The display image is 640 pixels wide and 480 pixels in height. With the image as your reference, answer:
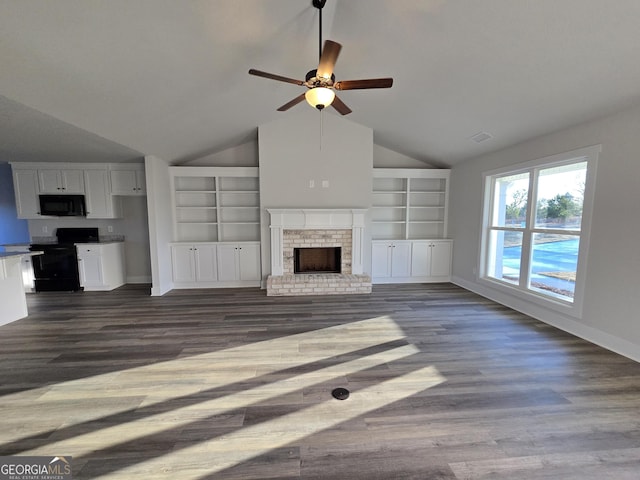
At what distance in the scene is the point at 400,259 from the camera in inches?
218

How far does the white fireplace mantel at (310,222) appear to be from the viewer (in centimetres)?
495

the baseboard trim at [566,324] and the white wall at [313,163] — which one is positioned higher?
the white wall at [313,163]

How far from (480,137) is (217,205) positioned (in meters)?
4.77

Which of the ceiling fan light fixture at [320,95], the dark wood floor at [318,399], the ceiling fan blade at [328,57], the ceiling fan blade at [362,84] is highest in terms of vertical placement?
the ceiling fan blade at [328,57]

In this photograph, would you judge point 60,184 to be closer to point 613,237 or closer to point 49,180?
point 49,180

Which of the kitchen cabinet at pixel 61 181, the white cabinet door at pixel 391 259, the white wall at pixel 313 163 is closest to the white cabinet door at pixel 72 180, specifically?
the kitchen cabinet at pixel 61 181

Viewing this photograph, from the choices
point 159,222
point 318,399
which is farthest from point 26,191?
point 318,399

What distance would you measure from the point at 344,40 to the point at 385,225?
12.2 ft

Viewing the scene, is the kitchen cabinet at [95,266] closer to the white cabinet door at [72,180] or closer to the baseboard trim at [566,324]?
the white cabinet door at [72,180]

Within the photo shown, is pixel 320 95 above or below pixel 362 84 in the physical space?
below

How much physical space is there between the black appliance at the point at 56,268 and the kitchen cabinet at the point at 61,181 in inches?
39.9

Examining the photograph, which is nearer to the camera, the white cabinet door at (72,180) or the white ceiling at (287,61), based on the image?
the white ceiling at (287,61)

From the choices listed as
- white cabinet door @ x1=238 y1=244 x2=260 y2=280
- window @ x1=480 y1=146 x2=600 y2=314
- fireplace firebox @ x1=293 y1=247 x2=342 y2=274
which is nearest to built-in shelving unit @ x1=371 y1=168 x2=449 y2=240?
fireplace firebox @ x1=293 y1=247 x2=342 y2=274

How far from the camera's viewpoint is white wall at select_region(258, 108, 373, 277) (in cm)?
500
